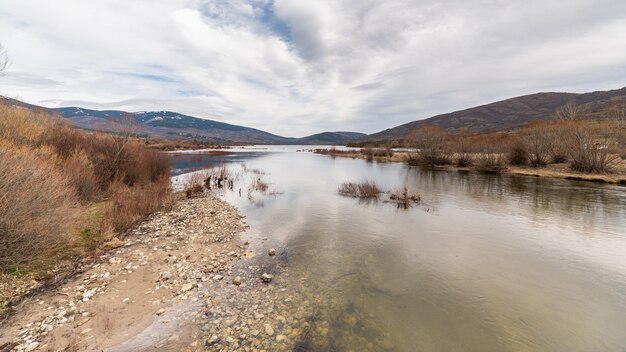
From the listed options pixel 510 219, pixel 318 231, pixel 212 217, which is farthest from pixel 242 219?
pixel 510 219

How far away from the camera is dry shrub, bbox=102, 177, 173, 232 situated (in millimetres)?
12258

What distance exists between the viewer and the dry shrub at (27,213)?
7.38 meters

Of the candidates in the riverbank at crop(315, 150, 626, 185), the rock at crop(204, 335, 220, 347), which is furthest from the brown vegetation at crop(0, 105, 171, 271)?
the riverbank at crop(315, 150, 626, 185)

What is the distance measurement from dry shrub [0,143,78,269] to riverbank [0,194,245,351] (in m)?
1.46

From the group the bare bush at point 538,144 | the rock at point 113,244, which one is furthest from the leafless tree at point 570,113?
the rock at point 113,244

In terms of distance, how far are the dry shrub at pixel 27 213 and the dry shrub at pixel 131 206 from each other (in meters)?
2.64

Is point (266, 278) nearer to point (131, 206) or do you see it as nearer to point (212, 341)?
point (212, 341)

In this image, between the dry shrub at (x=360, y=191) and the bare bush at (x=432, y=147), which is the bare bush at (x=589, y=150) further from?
the dry shrub at (x=360, y=191)

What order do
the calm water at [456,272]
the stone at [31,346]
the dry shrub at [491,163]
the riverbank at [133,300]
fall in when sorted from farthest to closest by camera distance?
the dry shrub at [491,163]
the calm water at [456,272]
the riverbank at [133,300]
the stone at [31,346]

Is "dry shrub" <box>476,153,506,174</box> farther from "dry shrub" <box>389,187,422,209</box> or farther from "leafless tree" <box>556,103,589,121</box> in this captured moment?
"dry shrub" <box>389,187,422,209</box>

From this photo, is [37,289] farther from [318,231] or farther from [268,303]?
[318,231]

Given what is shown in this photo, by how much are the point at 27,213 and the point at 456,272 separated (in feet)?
46.6

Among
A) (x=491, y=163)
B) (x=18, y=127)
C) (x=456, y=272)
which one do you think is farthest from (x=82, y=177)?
(x=491, y=163)

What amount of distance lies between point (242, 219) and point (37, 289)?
9483 millimetres
